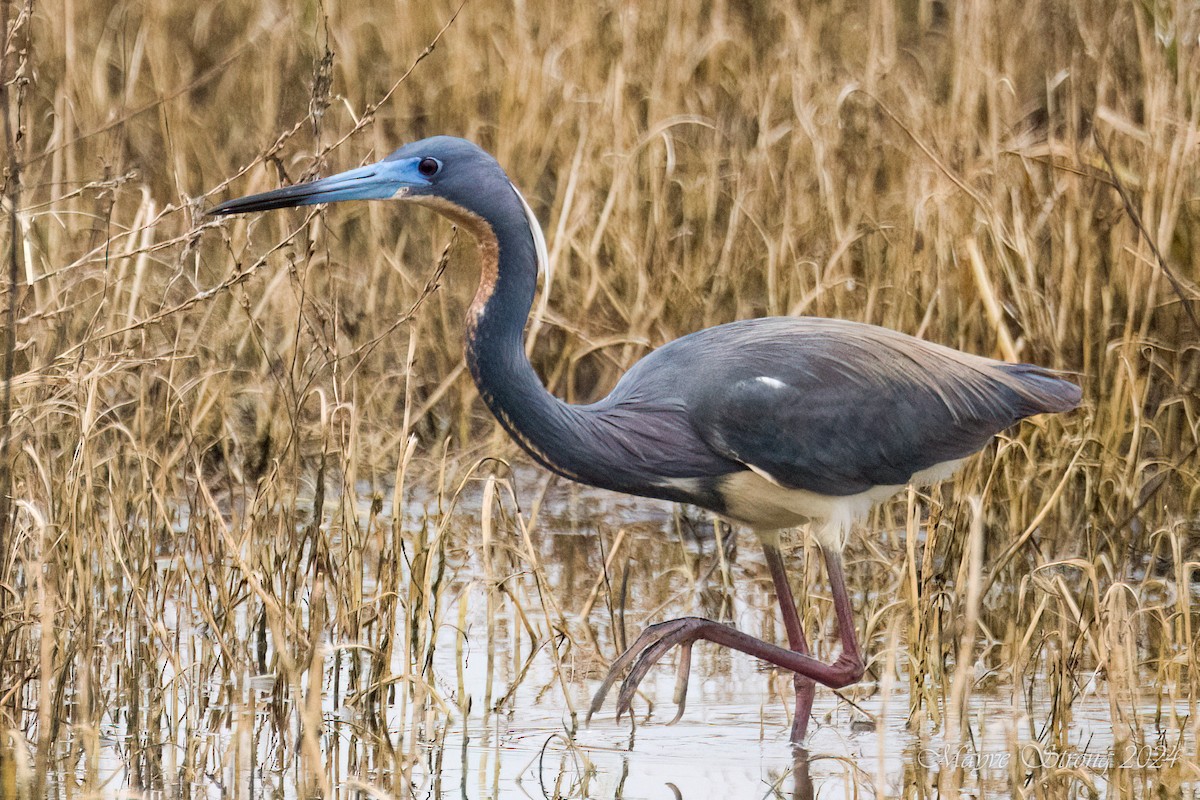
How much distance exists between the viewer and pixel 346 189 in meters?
4.04

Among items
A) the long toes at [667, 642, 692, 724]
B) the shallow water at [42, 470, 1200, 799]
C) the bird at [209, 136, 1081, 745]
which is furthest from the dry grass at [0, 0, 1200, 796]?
the long toes at [667, 642, 692, 724]

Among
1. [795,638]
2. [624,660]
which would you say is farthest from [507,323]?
[795,638]

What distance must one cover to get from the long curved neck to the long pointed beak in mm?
121

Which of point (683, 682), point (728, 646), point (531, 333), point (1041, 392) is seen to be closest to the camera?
point (683, 682)

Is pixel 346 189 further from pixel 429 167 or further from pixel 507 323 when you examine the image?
pixel 507 323

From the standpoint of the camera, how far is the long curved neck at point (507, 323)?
4.13m

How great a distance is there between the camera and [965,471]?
5.39 m

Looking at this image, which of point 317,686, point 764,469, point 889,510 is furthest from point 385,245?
point 317,686

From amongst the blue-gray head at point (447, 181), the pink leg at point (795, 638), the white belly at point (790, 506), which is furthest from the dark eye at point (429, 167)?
the pink leg at point (795, 638)

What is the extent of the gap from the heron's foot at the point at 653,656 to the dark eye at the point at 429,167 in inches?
44.1

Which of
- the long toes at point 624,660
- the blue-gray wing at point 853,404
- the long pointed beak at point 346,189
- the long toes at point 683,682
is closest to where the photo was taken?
the long pointed beak at point 346,189

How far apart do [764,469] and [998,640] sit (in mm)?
859

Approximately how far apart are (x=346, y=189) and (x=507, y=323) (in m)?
0.45

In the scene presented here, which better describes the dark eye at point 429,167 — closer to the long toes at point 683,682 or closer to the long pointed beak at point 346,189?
the long pointed beak at point 346,189
